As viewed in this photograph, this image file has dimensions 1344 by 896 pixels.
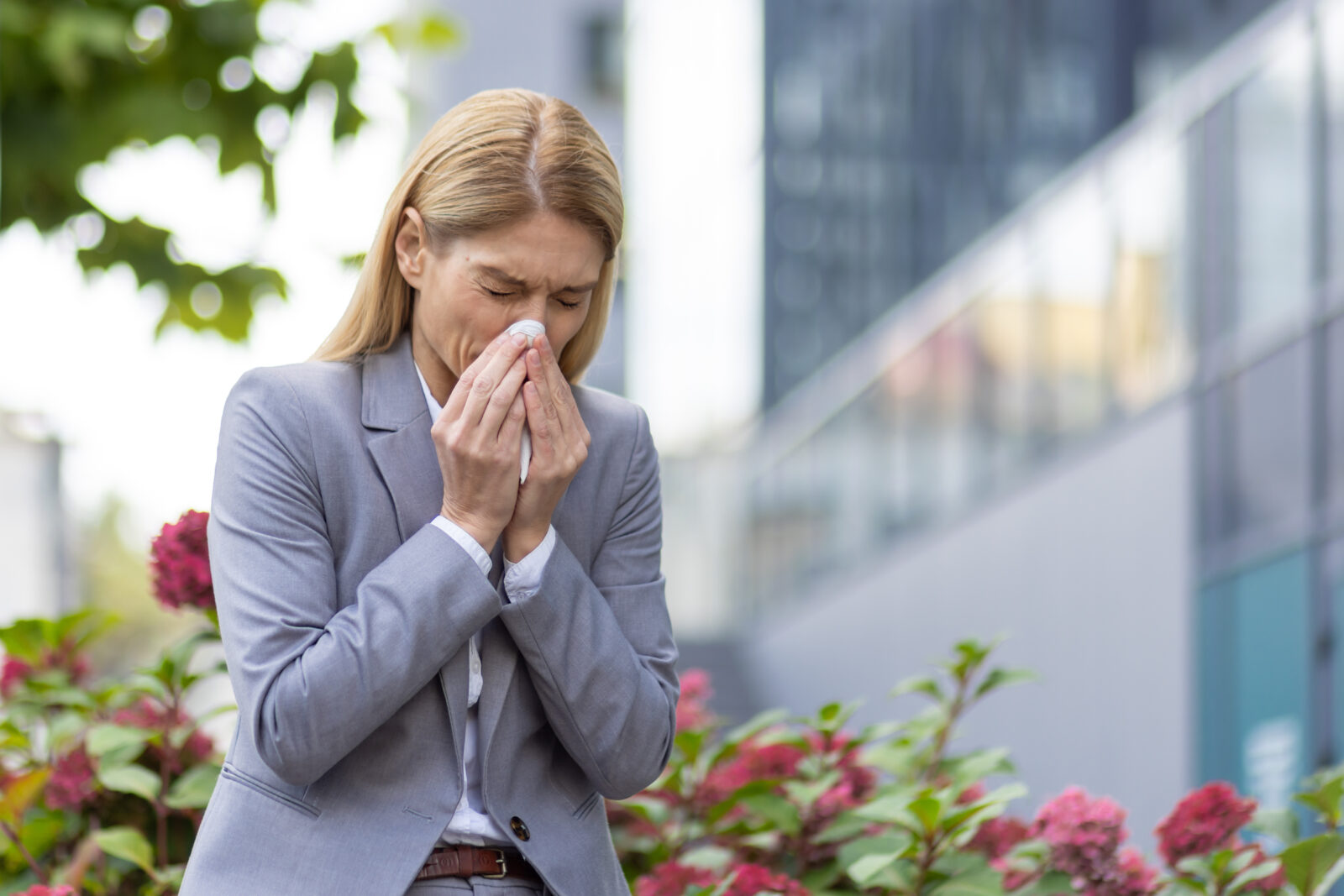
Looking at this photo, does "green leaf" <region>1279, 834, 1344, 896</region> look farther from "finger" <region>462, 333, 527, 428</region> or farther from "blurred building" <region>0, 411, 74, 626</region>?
"blurred building" <region>0, 411, 74, 626</region>

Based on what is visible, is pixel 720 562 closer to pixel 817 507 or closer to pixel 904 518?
pixel 817 507

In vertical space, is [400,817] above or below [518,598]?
below

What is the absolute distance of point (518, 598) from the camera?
1.84 meters

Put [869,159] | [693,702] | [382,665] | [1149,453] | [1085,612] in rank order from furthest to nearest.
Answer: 1. [869,159]
2. [1085,612]
3. [1149,453]
4. [693,702]
5. [382,665]

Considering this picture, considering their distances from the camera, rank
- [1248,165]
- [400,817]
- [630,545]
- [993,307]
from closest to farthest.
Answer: [400,817] → [630,545] → [1248,165] → [993,307]

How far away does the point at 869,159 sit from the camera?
1986 centimetres

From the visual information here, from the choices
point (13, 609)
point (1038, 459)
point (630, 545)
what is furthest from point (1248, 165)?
point (630, 545)

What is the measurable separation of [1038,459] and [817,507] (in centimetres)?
471

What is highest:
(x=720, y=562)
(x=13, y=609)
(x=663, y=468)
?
(x=663, y=468)

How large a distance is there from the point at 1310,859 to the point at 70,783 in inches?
70.5

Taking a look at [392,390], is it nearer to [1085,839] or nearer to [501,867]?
[501,867]

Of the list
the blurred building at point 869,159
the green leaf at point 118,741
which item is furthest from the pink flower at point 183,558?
the blurred building at point 869,159

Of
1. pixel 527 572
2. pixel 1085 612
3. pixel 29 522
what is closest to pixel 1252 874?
pixel 527 572

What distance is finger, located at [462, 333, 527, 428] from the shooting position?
182cm
